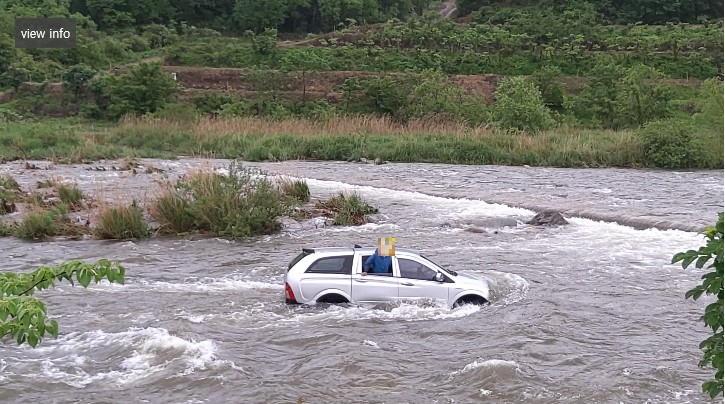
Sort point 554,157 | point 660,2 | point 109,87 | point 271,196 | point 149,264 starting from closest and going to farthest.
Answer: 1. point 149,264
2. point 271,196
3. point 554,157
4. point 109,87
5. point 660,2

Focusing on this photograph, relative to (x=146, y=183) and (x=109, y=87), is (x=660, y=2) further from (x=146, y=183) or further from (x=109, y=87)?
(x=146, y=183)

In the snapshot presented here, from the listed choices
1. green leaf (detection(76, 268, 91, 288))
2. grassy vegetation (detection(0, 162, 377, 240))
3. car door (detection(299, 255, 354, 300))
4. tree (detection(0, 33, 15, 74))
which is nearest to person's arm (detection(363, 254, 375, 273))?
car door (detection(299, 255, 354, 300))

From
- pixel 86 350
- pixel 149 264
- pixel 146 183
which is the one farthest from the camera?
pixel 146 183

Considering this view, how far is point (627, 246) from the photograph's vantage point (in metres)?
19.0

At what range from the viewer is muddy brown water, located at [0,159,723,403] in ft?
35.6

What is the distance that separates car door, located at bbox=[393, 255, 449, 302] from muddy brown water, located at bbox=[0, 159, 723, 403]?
0.22 m

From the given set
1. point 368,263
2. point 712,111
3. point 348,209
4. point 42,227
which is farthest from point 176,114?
point 368,263

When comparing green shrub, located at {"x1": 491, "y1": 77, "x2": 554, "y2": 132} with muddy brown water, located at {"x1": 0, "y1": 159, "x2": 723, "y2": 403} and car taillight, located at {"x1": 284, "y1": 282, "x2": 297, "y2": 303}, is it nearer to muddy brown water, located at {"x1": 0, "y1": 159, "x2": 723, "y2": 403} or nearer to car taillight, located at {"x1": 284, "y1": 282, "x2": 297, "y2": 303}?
muddy brown water, located at {"x1": 0, "y1": 159, "x2": 723, "y2": 403}

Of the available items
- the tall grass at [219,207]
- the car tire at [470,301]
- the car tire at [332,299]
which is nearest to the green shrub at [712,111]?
the tall grass at [219,207]

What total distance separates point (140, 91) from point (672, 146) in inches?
1220

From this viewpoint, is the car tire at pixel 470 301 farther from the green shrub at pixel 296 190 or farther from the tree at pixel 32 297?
the green shrub at pixel 296 190

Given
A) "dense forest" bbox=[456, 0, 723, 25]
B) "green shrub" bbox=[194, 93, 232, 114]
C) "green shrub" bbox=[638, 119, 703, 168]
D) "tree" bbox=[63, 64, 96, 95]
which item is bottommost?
"green shrub" bbox=[638, 119, 703, 168]

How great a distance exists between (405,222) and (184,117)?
25.8 metres

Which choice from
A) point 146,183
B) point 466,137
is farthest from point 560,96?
point 146,183
